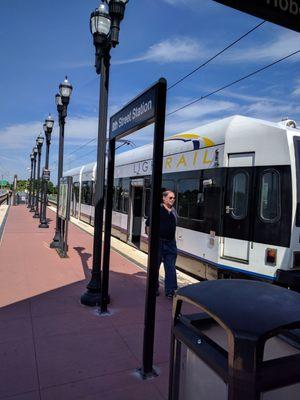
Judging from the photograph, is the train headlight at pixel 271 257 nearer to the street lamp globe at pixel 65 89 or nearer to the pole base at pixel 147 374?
the pole base at pixel 147 374

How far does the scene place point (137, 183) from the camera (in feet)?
39.7

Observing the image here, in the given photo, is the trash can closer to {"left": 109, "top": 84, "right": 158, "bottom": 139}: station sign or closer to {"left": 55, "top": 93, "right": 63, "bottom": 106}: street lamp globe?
{"left": 109, "top": 84, "right": 158, "bottom": 139}: station sign

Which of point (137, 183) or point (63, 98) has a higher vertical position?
point (63, 98)

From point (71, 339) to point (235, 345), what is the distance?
10.3ft

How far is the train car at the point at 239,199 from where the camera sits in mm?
6125

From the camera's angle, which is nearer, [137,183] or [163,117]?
[163,117]

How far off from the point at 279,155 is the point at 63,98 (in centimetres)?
684

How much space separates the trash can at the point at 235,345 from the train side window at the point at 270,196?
168 inches

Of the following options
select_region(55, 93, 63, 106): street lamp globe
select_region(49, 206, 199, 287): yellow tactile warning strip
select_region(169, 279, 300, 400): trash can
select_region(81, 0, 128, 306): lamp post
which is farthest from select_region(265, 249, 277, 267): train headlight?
select_region(55, 93, 63, 106): street lamp globe

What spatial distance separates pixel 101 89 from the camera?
610 cm

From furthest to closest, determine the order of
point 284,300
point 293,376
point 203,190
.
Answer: point 203,190, point 284,300, point 293,376

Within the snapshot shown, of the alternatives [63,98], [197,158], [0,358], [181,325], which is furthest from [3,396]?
[63,98]

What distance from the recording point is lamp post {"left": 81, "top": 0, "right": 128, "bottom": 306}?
570 cm

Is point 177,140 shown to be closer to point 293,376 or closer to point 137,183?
point 137,183
